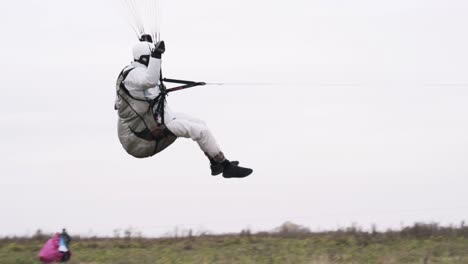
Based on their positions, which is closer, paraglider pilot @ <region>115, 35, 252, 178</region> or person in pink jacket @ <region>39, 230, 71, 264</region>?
paraglider pilot @ <region>115, 35, 252, 178</region>

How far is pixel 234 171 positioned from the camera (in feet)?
37.5

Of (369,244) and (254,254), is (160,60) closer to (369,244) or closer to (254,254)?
(254,254)

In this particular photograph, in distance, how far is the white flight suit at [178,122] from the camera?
11102 millimetres

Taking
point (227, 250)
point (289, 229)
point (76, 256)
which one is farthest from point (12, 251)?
point (289, 229)

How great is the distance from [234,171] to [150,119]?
49.3 inches

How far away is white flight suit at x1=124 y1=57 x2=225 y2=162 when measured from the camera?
11102mm

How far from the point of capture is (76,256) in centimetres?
1617

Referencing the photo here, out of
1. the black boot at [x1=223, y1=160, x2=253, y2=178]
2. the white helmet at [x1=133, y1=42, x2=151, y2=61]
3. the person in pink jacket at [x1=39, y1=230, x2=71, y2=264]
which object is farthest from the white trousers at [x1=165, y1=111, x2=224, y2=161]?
the person in pink jacket at [x1=39, y1=230, x2=71, y2=264]

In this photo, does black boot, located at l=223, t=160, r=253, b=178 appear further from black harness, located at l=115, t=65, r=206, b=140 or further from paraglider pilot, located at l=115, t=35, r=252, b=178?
black harness, located at l=115, t=65, r=206, b=140

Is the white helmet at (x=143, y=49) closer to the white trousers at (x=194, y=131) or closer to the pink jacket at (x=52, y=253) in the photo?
the white trousers at (x=194, y=131)

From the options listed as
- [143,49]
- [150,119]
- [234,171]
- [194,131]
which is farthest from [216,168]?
[143,49]

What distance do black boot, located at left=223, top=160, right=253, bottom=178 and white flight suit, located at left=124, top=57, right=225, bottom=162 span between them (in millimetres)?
111

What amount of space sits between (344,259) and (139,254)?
13.4ft

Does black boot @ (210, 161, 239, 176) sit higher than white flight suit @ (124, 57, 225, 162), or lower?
lower
